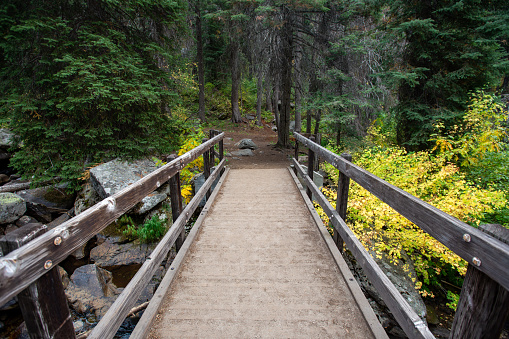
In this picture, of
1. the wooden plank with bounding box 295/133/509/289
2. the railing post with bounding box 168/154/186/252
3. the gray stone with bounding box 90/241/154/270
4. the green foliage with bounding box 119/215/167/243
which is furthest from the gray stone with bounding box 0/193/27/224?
the wooden plank with bounding box 295/133/509/289

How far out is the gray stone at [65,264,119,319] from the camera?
4707 millimetres

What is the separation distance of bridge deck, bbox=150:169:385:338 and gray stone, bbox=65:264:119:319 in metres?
2.59

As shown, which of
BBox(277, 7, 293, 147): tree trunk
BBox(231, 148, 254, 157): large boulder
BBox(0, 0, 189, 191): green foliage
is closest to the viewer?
BBox(0, 0, 189, 191): green foliage

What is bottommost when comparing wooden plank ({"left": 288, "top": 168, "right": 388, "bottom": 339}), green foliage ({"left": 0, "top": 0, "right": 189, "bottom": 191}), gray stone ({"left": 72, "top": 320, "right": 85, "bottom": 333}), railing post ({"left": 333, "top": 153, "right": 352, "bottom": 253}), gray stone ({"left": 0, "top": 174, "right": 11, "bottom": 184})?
gray stone ({"left": 72, "top": 320, "right": 85, "bottom": 333})

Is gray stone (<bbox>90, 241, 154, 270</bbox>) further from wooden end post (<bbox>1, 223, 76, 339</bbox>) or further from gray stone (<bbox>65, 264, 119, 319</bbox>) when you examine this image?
wooden end post (<bbox>1, 223, 76, 339</bbox>)

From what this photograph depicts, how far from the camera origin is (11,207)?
23.3ft

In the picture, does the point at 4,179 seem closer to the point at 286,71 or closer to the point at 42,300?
the point at 42,300

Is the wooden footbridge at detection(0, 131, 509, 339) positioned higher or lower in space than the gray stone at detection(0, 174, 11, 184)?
higher

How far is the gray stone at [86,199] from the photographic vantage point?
24.1 ft

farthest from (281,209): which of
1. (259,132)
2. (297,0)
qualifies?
(259,132)

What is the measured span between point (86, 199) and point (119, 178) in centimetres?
149

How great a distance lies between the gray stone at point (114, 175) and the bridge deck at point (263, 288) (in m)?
3.73

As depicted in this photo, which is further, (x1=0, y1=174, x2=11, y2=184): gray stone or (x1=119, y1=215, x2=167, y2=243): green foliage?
(x1=0, y1=174, x2=11, y2=184): gray stone

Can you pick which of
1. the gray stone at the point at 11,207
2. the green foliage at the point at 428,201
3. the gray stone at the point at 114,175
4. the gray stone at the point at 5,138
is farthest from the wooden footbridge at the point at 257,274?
the gray stone at the point at 5,138
